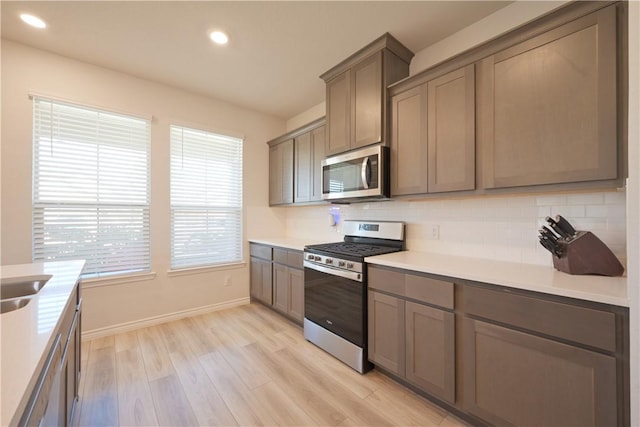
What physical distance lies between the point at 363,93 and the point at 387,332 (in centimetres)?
200

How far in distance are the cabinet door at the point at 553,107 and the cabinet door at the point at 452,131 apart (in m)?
0.08

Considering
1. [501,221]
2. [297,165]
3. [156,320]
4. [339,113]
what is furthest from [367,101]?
[156,320]

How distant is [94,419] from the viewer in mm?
1570

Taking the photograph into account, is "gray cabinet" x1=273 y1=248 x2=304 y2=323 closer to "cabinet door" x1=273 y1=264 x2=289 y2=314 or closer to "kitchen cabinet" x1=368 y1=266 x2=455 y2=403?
"cabinet door" x1=273 y1=264 x2=289 y2=314

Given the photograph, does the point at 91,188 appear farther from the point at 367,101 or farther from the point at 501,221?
the point at 501,221

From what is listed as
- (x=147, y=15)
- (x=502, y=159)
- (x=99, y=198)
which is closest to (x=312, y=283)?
(x=502, y=159)

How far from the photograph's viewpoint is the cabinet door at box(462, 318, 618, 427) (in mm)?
1095

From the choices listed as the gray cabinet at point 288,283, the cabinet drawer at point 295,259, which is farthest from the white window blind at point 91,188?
the cabinet drawer at point 295,259

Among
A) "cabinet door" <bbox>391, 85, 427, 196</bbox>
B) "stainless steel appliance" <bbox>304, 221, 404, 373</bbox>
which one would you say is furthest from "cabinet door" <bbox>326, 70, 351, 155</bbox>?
"stainless steel appliance" <bbox>304, 221, 404, 373</bbox>

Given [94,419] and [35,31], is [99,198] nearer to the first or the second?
[35,31]

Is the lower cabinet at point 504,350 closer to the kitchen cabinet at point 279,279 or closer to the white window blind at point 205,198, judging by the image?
the kitchen cabinet at point 279,279

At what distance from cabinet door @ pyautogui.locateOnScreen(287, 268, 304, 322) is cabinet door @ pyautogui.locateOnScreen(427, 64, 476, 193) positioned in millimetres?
1599

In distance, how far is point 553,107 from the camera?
1.41 meters

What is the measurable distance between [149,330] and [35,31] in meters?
2.88
